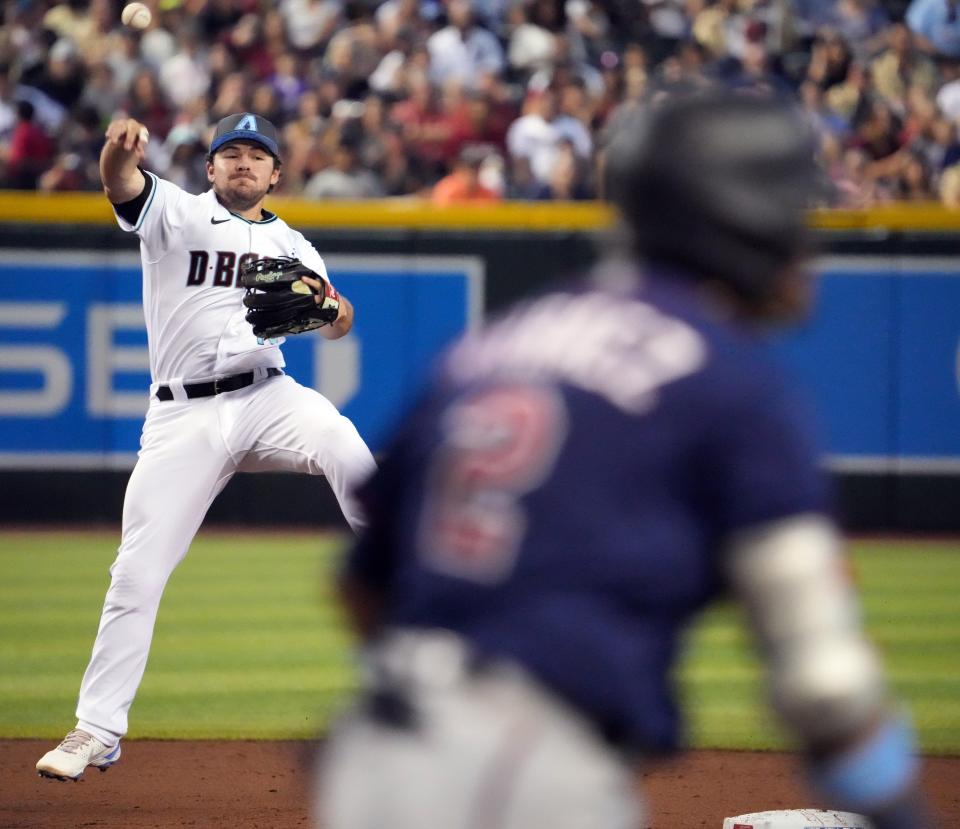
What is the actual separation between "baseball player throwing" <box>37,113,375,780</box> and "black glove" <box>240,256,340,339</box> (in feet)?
0.17

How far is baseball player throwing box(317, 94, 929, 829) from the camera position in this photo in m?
1.78

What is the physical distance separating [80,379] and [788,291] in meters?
11.1

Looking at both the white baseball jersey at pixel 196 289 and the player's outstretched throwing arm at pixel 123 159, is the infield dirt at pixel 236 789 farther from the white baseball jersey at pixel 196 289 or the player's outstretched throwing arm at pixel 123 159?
the player's outstretched throwing arm at pixel 123 159

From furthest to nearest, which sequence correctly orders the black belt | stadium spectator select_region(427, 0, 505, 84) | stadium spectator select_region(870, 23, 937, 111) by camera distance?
stadium spectator select_region(427, 0, 505, 84), stadium spectator select_region(870, 23, 937, 111), the black belt

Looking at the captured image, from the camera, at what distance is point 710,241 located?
1.93 m

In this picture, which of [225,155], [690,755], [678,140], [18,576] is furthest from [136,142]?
[18,576]

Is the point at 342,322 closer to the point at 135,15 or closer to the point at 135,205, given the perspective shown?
the point at 135,205

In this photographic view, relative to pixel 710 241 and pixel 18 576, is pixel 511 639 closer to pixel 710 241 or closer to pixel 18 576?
pixel 710 241

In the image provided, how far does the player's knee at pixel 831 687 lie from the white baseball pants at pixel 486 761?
8.4 inches

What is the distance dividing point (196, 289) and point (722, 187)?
4139 millimetres

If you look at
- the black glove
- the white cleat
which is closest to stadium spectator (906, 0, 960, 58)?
the black glove

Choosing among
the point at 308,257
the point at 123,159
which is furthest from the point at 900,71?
the point at 123,159

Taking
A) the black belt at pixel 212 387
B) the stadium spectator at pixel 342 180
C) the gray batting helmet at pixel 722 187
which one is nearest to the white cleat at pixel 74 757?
the black belt at pixel 212 387

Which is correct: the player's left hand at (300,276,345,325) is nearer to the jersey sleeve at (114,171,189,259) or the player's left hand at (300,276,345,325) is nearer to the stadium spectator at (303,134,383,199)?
the jersey sleeve at (114,171,189,259)
